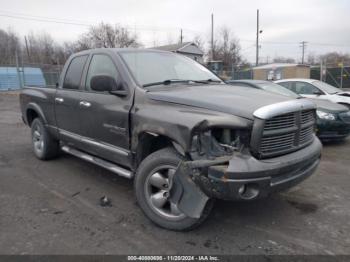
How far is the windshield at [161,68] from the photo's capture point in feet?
12.9

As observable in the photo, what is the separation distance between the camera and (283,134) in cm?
304

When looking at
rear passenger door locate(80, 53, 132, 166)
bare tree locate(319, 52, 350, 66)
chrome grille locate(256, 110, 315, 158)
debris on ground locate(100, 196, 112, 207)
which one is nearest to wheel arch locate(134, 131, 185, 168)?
rear passenger door locate(80, 53, 132, 166)

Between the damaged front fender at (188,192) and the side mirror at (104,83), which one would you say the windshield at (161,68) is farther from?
the damaged front fender at (188,192)

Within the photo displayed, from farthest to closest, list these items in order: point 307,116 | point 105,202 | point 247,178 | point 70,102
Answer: point 70,102
point 105,202
point 307,116
point 247,178

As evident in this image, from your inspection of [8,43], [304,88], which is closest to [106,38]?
[8,43]

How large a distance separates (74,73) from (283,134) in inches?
132

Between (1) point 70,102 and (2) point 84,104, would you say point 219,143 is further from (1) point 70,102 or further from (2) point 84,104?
(1) point 70,102

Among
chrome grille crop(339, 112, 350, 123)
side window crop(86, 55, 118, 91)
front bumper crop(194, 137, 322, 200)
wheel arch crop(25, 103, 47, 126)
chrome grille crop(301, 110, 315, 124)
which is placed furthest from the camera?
chrome grille crop(339, 112, 350, 123)

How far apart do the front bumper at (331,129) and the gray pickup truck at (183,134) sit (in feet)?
11.4

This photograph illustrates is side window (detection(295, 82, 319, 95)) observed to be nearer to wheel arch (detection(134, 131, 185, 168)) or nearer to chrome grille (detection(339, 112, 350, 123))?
chrome grille (detection(339, 112, 350, 123))

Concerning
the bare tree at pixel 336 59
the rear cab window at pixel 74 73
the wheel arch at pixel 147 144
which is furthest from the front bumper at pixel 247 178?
the bare tree at pixel 336 59

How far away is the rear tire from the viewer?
5.67 metres

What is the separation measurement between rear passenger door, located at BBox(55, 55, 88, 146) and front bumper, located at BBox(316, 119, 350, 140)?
16.5 feet

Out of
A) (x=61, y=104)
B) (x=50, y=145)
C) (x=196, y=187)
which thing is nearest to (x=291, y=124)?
(x=196, y=187)
